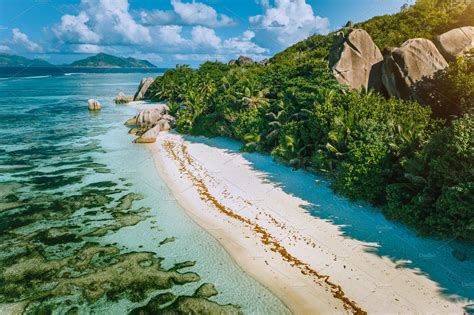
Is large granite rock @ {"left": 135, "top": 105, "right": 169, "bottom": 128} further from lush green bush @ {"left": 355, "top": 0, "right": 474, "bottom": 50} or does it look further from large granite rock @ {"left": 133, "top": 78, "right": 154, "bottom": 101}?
large granite rock @ {"left": 133, "top": 78, "right": 154, "bottom": 101}

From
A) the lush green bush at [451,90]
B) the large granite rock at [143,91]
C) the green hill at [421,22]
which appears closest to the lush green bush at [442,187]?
the lush green bush at [451,90]

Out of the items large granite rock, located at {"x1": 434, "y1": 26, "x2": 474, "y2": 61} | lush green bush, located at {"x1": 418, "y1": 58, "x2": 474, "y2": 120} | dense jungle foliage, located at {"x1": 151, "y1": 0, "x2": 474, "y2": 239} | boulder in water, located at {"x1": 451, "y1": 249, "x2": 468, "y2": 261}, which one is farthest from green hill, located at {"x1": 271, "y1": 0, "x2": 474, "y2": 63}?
boulder in water, located at {"x1": 451, "y1": 249, "x2": 468, "y2": 261}

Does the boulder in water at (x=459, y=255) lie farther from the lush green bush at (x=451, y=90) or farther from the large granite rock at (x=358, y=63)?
the large granite rock at (x=358, y=63)

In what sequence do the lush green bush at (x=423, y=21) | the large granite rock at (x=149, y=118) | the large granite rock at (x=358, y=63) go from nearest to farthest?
the large granite rock at (x=358, y=63) < the lush green bush at (x=423, y=21) < the large granite rock at (x=149, y=118)

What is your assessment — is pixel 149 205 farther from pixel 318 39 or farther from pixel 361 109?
pixel 318 39

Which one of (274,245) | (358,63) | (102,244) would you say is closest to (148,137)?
(102,244)

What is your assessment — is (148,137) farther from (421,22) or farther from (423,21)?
(423,21)

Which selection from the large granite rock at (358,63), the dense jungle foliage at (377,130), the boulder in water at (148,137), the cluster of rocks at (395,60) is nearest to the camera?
the dense jungle foliage at (377,130)

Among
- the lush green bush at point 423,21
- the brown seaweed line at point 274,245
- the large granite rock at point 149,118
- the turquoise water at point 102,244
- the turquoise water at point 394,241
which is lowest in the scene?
the turquoise water at point 102,244

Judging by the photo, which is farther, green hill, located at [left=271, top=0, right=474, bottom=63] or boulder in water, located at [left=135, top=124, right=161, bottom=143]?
green hill, located at [left=271, top=0, right=474, bottom=63]

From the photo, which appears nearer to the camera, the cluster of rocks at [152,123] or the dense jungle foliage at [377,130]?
the dense jungle foliage at [377,130]
